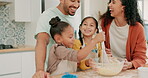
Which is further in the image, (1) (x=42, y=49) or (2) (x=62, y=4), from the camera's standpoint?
(2) (x=62, y=4)

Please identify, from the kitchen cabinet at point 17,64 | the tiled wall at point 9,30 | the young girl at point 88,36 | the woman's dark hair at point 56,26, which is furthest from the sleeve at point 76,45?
the tiled wall at point 9,30

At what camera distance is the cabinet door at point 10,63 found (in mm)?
2654

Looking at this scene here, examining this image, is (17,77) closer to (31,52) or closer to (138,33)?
(31,52)

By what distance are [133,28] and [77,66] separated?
58 cm

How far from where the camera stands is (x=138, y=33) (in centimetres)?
160

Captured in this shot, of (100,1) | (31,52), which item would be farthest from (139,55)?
(100,1)

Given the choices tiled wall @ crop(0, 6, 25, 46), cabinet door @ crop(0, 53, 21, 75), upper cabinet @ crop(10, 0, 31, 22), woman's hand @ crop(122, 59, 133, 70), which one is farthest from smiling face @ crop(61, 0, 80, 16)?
tiled wall @ crop(0, 6, 25, 46)

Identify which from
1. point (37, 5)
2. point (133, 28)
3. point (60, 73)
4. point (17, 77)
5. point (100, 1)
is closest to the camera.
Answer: point (60, 73)

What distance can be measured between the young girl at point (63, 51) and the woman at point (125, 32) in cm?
40

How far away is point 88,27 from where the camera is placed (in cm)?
158

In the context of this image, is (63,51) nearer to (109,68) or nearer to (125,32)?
(109,68)

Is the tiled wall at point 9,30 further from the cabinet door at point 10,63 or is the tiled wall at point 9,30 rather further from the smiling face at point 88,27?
the smiling face at point 88,27

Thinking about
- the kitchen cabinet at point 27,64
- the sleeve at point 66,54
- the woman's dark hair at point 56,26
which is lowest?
the kitchen cabinet at point 27,64

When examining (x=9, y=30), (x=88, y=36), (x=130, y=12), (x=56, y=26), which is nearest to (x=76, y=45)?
(x=88, y=36)
